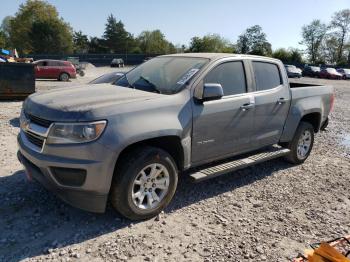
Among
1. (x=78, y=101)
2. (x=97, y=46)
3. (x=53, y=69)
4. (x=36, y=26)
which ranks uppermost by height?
(x=36, y=26)

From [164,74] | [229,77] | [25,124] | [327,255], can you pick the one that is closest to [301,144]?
[229,77]

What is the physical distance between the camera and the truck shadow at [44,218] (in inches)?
134

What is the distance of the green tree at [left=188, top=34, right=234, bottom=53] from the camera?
267ft

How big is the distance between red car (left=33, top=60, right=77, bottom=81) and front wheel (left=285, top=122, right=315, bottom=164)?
66.0 feet

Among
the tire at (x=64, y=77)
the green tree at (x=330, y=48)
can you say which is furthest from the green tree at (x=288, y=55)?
the tire at (x=64, y=77)

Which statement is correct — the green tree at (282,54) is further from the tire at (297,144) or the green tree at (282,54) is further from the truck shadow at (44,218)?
the truck shadow at (44,218)

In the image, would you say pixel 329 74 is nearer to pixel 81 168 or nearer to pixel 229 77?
pixel 229 77

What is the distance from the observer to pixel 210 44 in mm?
84688

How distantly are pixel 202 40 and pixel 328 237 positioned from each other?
83562 millimetres

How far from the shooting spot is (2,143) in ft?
21.2

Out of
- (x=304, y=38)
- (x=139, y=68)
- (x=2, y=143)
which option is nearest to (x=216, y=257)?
(x=139, y=68)

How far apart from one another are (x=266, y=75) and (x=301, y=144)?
163 cm

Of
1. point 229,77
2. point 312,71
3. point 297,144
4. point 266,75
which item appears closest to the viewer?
point 229,77

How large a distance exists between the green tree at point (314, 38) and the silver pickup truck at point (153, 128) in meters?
82.7
